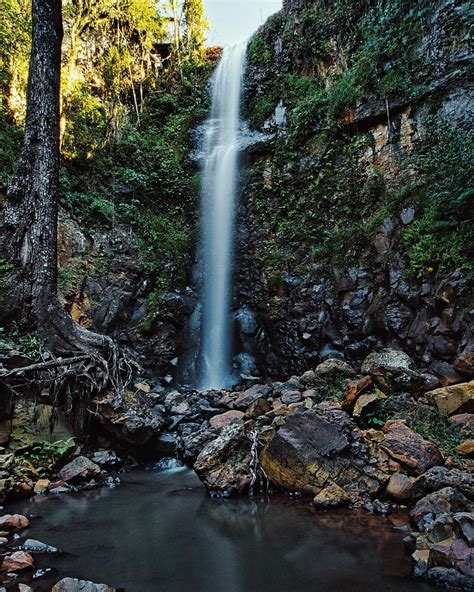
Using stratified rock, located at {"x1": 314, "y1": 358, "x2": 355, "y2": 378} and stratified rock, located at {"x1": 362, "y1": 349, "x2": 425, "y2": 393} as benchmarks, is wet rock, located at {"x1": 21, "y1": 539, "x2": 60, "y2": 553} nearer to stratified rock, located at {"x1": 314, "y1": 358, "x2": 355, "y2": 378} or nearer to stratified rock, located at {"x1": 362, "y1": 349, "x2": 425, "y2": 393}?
stratified rock, located at {"x1": 362, "y1": 349, "x2": 425, "y2": 393}

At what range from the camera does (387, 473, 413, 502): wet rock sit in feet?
14.7

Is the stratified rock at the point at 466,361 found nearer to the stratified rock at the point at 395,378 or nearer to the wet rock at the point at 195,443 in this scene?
the stratified rock at the point at 395,378

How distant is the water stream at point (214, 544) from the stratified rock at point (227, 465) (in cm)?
19

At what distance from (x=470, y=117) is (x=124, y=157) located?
9.46m

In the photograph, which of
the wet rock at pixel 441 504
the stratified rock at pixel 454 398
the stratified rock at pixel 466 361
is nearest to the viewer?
the wet rock at pixel 441 504

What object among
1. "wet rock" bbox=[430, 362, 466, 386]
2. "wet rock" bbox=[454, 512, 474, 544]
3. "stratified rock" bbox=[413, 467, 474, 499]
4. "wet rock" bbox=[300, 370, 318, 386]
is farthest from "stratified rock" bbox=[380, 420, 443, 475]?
"wet rock" bbox=[300, 370, 318, 386]

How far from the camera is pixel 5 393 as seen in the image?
5695 millimetres

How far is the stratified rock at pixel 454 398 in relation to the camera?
19.5ft

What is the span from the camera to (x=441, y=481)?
172 inches

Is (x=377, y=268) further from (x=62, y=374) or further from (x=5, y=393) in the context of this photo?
(x=5, y=393)

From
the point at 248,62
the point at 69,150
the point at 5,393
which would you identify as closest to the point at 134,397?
the point at 5,393

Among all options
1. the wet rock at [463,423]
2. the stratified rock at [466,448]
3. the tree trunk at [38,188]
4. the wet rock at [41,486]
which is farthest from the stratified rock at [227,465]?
the tree trunk at [38,188]

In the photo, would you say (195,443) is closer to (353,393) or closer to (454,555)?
(353,393)

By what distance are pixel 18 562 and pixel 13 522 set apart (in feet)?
2.79
